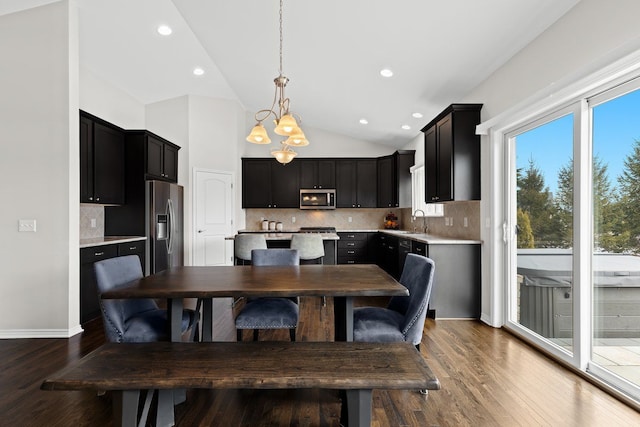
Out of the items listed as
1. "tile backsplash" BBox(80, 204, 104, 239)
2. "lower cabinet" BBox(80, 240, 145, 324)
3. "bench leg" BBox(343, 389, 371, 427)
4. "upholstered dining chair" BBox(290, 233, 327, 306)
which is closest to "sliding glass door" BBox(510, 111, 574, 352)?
"bench leg" BBox(343, 389, 371, 427)

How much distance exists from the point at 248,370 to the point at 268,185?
5.94m

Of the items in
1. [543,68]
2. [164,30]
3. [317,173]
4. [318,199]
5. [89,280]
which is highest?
[164,30]

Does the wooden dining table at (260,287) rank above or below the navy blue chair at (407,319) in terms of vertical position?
above

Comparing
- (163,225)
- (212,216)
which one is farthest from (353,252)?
(163,225)

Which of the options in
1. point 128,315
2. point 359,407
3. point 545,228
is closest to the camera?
point 359,407

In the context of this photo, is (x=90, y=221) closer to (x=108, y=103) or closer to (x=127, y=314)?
(x=108, y=103)

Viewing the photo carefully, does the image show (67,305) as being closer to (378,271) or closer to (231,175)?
(378,271)

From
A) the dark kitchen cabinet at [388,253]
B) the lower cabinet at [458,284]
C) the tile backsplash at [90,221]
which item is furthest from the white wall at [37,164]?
the dark kitchen cabinet at [388,253]

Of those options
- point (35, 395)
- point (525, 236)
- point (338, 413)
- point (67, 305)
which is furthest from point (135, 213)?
point (525, 236)

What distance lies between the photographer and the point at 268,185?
7270 millimetres

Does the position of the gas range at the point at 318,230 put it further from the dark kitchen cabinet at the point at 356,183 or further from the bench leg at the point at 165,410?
the bench leg at the point at 165,410

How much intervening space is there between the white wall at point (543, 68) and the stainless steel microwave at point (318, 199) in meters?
3.56

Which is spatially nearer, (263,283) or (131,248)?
(263,283)

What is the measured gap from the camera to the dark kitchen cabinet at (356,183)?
7.33m
